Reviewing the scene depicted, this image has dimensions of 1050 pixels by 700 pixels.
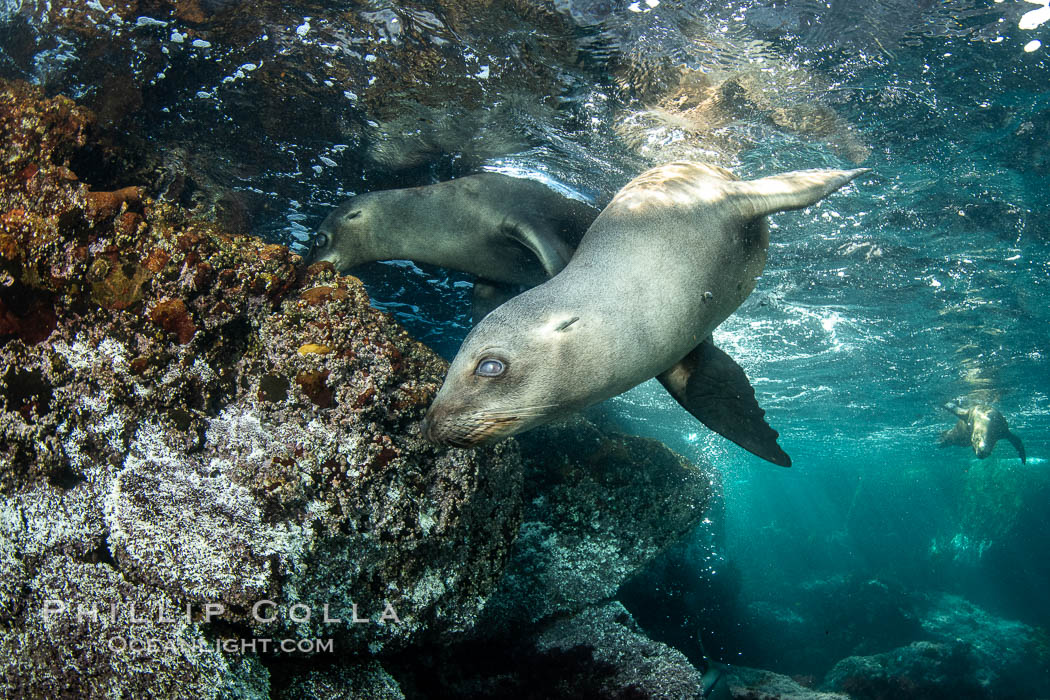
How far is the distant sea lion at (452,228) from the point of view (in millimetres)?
5023

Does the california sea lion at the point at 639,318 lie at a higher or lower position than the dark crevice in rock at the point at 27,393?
higher

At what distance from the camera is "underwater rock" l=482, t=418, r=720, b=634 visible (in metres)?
4.38

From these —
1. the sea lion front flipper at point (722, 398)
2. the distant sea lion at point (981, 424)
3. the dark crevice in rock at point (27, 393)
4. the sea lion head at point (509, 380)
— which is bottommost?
the distant sea lion at point (981, 424)

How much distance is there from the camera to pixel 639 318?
2.57 m

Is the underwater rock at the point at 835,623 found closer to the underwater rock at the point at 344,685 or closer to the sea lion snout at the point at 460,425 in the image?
the underwater rock at the point at 344,685

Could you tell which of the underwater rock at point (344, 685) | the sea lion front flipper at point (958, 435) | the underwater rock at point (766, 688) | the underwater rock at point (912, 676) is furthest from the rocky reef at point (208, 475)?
the sea lion front flipper at point (958, 435)

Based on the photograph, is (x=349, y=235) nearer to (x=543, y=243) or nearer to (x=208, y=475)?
(x=543, y=243)

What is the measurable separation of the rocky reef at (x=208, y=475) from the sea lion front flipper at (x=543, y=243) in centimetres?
176

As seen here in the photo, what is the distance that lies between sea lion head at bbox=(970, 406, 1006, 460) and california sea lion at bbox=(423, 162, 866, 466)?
24354 mm

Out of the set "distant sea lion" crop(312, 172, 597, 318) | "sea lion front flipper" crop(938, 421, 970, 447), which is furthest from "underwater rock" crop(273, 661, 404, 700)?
"sea lion front flipper" crop(938, 421, 970, 447)

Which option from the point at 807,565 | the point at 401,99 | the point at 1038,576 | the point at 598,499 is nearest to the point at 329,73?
the point at 401,99

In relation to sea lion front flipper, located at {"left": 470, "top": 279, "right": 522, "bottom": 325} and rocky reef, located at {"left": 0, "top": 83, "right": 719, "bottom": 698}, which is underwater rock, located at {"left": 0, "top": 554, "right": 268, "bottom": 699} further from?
sea lion front flipper, located at {"left": 470, "top": 279, "right": 522, "bottom": 325}

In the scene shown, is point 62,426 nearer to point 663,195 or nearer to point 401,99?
point 663,195

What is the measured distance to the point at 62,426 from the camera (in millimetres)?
2604
